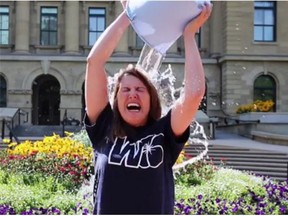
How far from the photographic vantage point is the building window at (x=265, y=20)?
33594 mm

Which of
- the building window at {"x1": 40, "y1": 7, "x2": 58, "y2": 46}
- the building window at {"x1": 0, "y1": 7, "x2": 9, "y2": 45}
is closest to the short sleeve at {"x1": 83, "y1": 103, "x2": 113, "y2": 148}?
the building window at {"x1": 40, "y1": 7, "x2": 58, "y2": 46}

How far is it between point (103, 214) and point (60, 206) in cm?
499

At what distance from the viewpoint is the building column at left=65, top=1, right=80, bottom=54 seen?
34.4 meters

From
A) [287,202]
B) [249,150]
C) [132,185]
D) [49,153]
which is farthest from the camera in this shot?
[249,150]

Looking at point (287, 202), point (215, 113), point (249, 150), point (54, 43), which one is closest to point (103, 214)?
point (287, 202)

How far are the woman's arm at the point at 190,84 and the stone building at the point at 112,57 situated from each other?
29057mm

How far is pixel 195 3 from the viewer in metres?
2.76

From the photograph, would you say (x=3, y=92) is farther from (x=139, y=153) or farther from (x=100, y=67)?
(x=139, y=153)

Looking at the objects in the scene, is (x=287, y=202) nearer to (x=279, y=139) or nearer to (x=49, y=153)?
(x=49, y=153)

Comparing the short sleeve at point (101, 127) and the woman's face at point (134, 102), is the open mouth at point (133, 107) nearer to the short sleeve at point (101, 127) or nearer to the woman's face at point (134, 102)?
the woman's face at point (134, 102)

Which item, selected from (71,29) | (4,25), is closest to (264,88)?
(71,29)

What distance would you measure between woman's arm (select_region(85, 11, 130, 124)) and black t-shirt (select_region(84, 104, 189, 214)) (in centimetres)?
19

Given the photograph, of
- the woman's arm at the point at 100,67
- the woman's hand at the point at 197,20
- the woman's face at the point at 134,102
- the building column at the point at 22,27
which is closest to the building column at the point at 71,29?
the building column at the point at 22,27

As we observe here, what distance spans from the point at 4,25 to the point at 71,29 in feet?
14.4
